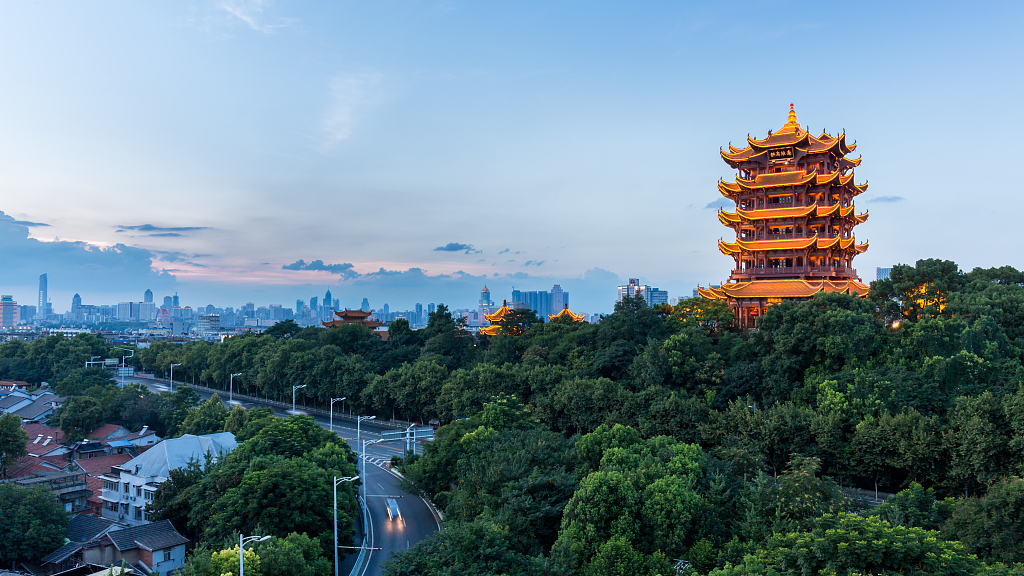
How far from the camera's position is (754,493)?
772 inches

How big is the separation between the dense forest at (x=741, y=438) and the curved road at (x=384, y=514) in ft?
5.03

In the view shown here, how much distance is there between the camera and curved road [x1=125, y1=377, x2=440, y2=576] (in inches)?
1001

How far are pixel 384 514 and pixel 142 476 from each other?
40.4 ft

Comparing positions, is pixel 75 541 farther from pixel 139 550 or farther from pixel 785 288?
pixel 785 288

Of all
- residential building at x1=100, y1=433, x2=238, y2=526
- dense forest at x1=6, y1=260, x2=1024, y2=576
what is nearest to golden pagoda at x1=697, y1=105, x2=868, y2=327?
dense forest at x1=6, y1=260, x2=1024, y2=576

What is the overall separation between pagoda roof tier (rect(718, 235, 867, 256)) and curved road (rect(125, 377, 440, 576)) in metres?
26.4

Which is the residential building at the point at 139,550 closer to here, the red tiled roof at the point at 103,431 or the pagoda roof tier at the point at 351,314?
the red tiled roof at the point at 103,431

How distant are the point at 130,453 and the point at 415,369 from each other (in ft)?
63.9

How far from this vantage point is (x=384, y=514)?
30.0 meters

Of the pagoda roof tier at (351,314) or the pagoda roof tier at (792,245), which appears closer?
the pagoda roof tier at (792,245)

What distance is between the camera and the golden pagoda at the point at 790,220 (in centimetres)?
3772

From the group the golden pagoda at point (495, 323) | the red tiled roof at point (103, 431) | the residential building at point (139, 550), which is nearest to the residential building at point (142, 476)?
the residential building at point (139, 550)

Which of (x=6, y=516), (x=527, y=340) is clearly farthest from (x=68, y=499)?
(x=527, y=340)

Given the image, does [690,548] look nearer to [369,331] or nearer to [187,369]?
[369,331]
